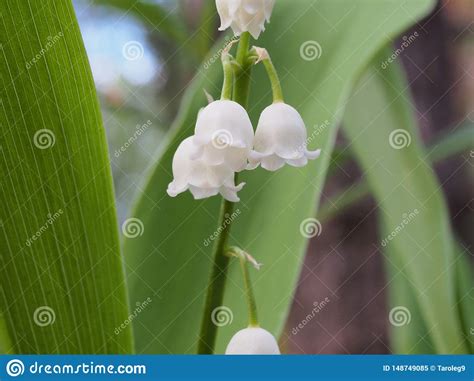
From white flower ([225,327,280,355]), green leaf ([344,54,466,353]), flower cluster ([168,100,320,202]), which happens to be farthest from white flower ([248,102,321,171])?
green leaf ([344,54,466,353])

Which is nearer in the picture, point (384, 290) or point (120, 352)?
point (120, 352)

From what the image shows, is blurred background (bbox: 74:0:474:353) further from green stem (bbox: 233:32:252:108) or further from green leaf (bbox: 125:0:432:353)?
green stem (bbox: 233:32:252:108)

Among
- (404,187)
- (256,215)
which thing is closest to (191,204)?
(256,215)

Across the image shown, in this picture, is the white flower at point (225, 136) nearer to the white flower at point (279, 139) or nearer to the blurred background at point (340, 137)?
the white flower at point (279, 139)

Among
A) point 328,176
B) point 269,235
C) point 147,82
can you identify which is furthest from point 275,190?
point 147,82

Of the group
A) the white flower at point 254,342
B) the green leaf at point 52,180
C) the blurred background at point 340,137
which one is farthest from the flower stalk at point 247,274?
the blurred background at point 340,137

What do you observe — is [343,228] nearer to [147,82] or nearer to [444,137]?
[444,137]
